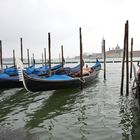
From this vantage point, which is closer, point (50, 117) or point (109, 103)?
point (50, 117)

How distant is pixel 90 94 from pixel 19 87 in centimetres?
473

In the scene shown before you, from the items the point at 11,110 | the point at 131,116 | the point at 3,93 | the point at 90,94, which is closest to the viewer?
the point at 131,116

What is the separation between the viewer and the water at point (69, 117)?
23.9 feet

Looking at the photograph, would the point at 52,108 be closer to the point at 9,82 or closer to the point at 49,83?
the point at 49,83

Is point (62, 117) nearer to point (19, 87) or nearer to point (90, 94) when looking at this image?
point (90, 94)

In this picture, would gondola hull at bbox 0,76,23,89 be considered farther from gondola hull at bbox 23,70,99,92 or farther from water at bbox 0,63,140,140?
gondola hull at bbox 23,70,99,92

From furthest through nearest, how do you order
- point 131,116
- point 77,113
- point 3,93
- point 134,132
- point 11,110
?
1. point 3,93
2. point 11,110
3. point 77,113
4. point 131,116
5. point 134,132

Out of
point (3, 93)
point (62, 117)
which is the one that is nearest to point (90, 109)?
point (62, 117)

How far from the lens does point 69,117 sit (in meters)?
9.23

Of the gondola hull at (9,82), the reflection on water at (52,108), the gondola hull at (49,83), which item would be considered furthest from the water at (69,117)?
the gondola hull at (9,82)

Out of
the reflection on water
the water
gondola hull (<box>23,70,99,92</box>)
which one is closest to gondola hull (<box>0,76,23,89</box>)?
the water

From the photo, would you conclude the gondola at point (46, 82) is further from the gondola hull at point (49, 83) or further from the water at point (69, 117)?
the water at point (69, 117)

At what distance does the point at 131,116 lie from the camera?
910 cm

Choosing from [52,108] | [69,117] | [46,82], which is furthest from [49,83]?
[69,117]
